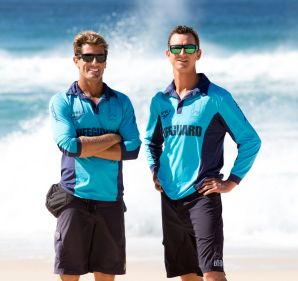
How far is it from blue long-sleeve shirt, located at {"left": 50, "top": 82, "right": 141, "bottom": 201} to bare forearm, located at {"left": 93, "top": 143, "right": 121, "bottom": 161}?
3cm

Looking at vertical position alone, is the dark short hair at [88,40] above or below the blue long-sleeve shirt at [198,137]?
above

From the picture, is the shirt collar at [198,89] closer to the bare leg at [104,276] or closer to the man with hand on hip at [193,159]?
the man with hand on hip at [193,159]

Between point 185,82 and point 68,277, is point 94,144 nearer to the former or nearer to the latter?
point 185,82

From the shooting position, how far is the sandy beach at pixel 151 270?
9484mm

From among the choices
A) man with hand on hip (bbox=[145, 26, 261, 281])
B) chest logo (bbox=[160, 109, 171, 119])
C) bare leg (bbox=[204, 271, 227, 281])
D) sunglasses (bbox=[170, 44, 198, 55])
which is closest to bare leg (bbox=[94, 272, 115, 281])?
man with hand on hip (bbox=[145, 26, 261, 281])

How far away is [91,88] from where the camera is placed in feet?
19.6

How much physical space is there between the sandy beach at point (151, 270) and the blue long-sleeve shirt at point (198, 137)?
3607 millimetres

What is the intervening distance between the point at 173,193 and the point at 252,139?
0.69 metres

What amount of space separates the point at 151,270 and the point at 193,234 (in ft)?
14.3

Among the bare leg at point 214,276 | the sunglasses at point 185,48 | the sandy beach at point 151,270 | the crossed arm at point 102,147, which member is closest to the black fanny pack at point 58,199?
the crossed arm at point 102,147

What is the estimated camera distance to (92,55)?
5.86 metres

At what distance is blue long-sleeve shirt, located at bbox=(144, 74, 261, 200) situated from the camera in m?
5.85

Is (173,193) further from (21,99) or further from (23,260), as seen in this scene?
(21,99)

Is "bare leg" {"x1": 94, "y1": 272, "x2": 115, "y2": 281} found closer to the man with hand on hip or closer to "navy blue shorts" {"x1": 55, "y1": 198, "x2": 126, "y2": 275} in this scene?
"navy blue shorts" {"x1": 55, "y1": 198, "x2": 126, "y2": 275}
